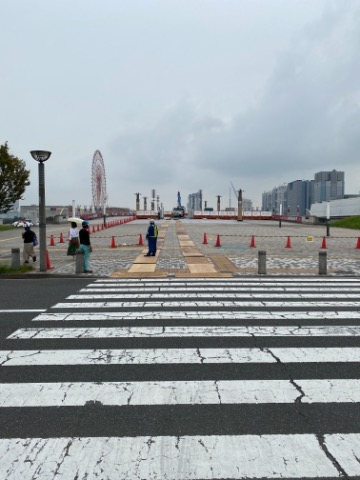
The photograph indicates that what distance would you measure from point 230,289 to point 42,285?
17.9ft

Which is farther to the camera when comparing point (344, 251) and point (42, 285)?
point (344, 251)

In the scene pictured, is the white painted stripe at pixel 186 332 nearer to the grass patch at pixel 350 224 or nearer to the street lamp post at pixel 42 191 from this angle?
the street lamp post at pixel 42 191

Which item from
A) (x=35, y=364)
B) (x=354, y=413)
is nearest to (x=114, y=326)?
(x=35, y=364)

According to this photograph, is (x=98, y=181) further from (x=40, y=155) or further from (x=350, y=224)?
(x=40, y=155)

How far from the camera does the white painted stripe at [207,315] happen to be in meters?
7.64

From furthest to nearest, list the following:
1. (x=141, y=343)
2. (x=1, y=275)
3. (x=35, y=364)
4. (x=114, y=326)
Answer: (x=1, y=275) < (x=114, y=326) < (x=141, y=343) < (x=35, y=364)

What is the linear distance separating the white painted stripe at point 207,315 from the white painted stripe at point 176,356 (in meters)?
1.79

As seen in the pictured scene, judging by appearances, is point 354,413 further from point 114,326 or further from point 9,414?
point 114,326

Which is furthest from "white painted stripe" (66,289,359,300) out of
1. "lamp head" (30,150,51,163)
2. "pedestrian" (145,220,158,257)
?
"pedestrian" (145,220,158,257)

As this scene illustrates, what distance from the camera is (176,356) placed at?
5.58 m

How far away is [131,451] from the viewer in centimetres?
333

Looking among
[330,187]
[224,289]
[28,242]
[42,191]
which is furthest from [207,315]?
[330,187]

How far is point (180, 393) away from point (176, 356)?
1.19 meters

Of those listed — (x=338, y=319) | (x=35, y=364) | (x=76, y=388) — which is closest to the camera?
(x=76, y=388)
